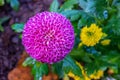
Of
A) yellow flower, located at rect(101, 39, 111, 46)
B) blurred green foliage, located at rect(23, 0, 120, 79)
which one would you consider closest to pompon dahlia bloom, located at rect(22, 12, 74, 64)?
blurred green foliage, located at rect(23, 0, 120, 79)

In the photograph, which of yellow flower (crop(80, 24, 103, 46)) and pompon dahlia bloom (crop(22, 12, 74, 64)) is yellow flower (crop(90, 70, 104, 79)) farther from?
pompon dahlia bloom (crop(22, 12, 74, 64))

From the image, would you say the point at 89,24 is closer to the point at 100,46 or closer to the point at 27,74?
the point at 100,46

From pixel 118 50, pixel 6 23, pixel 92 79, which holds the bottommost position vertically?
pixel 92 79

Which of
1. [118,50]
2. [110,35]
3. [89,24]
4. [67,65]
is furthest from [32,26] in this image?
[118,50]

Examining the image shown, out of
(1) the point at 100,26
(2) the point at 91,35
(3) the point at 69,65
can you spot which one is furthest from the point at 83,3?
(3) the point at 69,65

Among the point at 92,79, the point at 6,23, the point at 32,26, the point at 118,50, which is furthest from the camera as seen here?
the point at 6,23

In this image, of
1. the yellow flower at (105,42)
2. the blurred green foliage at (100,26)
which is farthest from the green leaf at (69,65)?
the yellow flower at (105,42)

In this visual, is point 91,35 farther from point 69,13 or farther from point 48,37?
point 48,37
